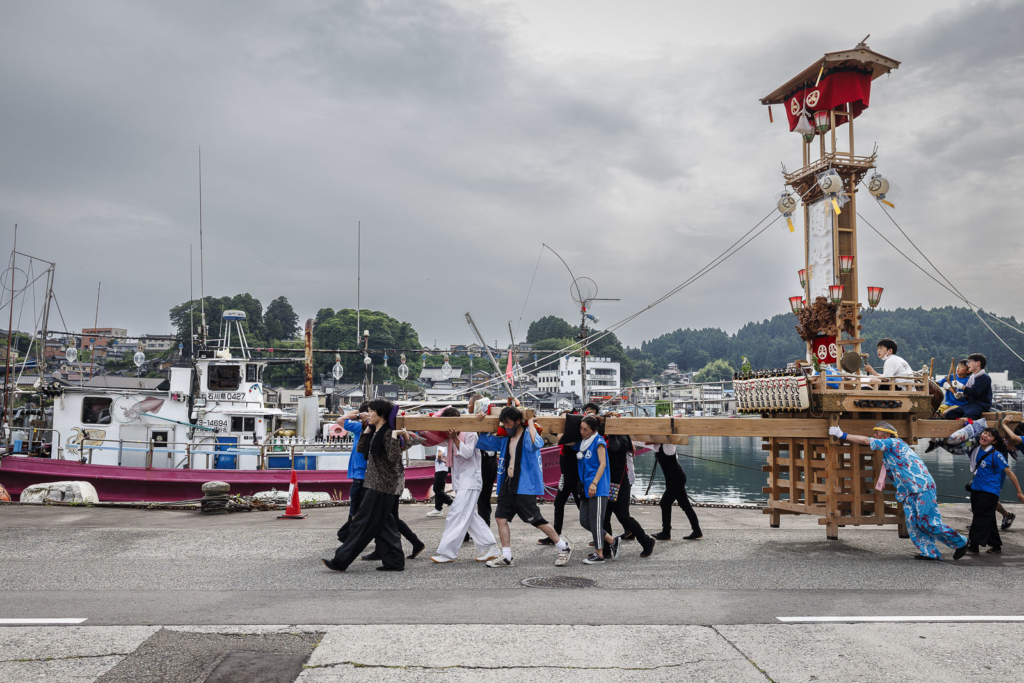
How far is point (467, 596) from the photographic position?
6738 millimetres

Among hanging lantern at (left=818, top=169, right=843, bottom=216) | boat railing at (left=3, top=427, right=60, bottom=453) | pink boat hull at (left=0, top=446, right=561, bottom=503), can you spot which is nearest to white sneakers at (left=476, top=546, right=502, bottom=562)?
pink boat hull at (left=0, top=446, right=561, bottom=503)

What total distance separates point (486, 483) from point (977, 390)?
6311 mm

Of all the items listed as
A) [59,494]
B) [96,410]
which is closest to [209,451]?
[96,410]

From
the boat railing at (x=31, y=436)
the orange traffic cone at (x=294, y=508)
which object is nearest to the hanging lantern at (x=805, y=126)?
the orange traffic cone at (x=294, y=508)

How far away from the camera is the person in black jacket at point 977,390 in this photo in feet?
Result: 30.6

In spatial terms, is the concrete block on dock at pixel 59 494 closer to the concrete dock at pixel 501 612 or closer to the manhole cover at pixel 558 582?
the concrete dock at pixel 501 612

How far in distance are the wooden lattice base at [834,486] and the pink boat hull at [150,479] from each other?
1176cm

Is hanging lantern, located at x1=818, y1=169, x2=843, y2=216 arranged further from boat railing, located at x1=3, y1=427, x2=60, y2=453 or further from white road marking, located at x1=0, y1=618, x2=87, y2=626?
boat railing, located at x1=3, y1=427, x2=60, y2=453

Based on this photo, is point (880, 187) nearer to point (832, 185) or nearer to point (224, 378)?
point (832, 185)

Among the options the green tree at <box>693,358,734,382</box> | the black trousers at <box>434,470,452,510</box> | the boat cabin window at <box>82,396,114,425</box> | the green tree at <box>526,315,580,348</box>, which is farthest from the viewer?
the green tree at <box>693,358,734,382</box>

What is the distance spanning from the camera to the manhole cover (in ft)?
23.6

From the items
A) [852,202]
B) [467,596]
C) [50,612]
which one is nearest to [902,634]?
[467,596]

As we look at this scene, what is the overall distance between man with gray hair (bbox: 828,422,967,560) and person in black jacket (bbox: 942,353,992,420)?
131cm

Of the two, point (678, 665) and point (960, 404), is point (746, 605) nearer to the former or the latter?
point (678, 665)
